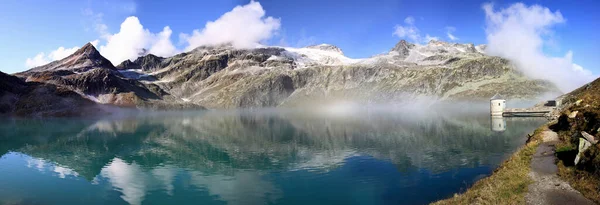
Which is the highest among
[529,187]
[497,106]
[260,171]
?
[497,106]

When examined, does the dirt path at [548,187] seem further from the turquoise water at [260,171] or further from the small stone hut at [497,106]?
the small stone hut at [497,106]

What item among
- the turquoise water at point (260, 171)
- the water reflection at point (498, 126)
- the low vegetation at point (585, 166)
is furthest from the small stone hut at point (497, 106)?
the low vegetation at point (585, 166)

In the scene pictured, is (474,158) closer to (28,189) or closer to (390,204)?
(390,204)

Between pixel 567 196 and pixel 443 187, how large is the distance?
13.9 m

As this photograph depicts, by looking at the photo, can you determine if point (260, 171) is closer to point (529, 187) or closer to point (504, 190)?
point (504, 190)

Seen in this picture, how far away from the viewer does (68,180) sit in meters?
46.1

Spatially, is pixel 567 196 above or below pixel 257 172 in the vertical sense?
above

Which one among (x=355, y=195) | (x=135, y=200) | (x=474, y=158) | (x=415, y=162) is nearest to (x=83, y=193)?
(x=135, y=200)

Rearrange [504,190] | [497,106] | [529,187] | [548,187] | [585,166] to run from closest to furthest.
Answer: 1. [548,187]
2. [504,190]
3. [529,187]
4. [585,166]
5. [497,106]

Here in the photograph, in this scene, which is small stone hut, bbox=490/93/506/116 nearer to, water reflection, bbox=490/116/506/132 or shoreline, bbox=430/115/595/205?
water reflection, bbox=490/116/506/132

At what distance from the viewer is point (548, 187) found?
2547cm

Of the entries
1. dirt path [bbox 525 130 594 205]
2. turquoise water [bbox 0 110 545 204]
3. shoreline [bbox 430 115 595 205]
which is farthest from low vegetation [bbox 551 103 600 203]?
turquoise water [bbox 0 110 545 204]

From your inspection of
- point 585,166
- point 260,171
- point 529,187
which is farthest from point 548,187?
point 260,171

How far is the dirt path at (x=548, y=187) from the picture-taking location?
2294cm
